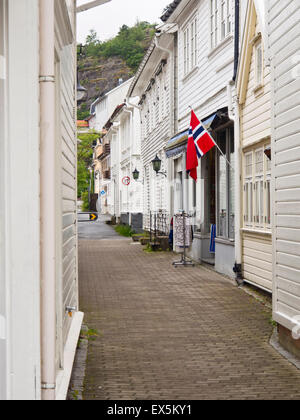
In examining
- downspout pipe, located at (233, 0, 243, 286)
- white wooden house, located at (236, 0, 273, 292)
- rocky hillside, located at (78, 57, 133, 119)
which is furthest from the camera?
rocky hillside, located at (78, 57, 133, 119)

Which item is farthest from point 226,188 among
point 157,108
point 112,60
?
point 112,60

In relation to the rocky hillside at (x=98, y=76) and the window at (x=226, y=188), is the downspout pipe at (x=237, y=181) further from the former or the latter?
the rocky hillside at (x=98, y=76)

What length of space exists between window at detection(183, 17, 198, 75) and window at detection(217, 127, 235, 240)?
3.56 meters

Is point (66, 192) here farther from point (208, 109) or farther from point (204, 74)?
point (204, 74)

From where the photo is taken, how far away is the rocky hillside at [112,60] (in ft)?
359

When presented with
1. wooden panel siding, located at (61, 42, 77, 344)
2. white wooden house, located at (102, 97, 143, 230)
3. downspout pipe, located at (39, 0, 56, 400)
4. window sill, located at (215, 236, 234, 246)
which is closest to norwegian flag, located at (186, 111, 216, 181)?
window sill, located at (215, 236, 234, 246)

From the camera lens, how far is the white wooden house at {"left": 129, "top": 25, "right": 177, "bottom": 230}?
795 inches

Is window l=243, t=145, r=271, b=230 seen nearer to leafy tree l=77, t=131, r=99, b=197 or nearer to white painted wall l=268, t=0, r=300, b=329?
white painted wall l=268, t=0, r=300, b=329

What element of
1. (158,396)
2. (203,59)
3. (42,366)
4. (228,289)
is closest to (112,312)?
(228,289)

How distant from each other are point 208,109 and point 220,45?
6.20 ft

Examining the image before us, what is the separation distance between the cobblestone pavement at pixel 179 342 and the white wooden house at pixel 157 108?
8251 mm

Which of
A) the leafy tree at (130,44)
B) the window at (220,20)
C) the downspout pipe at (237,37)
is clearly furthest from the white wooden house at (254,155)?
the leafy tree at (130,44)

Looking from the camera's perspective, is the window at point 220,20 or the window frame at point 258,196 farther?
the window at point 220,20

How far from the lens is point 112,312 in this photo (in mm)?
9875
